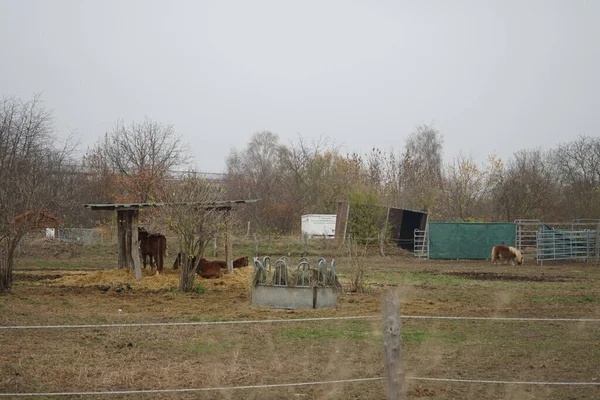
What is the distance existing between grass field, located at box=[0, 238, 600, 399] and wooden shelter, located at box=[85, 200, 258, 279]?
1322 millimetres

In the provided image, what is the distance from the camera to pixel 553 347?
10.4 metres

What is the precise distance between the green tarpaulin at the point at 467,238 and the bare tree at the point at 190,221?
2015 centimetres

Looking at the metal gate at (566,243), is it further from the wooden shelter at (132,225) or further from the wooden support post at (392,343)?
the wooden support post at (392,343)

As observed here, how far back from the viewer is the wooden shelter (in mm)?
18797

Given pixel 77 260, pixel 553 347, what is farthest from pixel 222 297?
pixel 77 260

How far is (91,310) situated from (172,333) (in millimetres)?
3385

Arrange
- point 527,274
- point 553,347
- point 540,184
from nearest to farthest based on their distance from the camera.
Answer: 1. point 553,347
2. point 527,274
3. point 540,184

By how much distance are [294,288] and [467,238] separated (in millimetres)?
23293

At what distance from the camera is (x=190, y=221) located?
55.8 ft

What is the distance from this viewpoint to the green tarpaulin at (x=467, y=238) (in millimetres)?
35906

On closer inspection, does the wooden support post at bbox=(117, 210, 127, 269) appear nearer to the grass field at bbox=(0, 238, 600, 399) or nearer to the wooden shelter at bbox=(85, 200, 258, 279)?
the wooden shelter at bbox=(85, 200, 258, 279)

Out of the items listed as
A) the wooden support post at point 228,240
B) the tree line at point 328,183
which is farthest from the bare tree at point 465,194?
the wooden support post at point 228,240

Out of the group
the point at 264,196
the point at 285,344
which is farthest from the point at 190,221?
the point at 264,196

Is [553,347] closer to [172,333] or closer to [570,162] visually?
[172,333]
